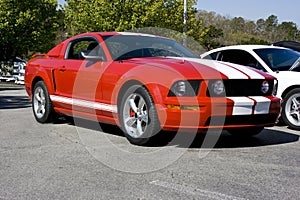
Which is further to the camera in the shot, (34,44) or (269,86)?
(34,44)

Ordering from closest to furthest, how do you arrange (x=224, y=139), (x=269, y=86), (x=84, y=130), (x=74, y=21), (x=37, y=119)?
(x=269, y=86), (x=224, y=139), (x=84, y=130), (x=37, y=119), (x=74, y=21)

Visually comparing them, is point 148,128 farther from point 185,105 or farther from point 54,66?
A: point 54,66

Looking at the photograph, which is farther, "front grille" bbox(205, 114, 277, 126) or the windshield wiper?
the windshield wiper

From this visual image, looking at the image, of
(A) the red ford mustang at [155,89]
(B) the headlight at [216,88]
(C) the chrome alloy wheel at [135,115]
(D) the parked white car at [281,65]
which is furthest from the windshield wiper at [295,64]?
(C) the chrome alloy wheel at [135,115]

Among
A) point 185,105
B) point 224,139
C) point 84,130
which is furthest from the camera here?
point 84,130

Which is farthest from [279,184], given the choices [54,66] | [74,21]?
[74,21]

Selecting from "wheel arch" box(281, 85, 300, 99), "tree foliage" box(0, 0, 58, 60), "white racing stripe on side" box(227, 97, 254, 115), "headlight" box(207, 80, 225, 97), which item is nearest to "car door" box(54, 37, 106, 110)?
"headlight" box(207, 80, 225, 97)

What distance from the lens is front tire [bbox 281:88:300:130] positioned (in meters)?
6.68

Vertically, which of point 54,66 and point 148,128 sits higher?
point 54,66

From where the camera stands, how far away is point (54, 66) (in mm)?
6570

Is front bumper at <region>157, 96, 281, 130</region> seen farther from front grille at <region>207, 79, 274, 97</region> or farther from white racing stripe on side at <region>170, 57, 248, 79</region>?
white racing stripe on side at <region>170, 57, 248, 79</region>

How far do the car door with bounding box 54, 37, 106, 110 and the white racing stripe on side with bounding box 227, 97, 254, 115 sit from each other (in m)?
1.77

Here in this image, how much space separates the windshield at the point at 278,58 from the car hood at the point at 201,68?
1.83 metres

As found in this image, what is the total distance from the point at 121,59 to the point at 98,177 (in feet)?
7.02
